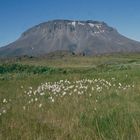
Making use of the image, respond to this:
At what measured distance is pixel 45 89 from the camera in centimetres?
1614

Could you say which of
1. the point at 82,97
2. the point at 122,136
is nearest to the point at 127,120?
the point at 122,136

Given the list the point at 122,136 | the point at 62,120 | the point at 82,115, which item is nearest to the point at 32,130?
the point at 62,120

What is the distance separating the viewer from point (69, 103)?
11523 millimetres

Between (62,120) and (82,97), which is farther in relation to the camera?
(82,97)

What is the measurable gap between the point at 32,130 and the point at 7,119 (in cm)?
177

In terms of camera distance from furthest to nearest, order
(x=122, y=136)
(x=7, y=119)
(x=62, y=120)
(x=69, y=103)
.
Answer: (x=69, y=103) < (x=7, y=119) < (x=62, y=120) < (x=122, y=136)

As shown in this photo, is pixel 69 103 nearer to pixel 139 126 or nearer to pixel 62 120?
pixel 62 120

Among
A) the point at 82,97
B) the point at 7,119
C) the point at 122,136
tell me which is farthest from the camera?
the point at 82,97

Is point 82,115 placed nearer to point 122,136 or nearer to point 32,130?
point 32,130

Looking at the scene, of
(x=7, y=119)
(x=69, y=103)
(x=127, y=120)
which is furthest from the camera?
(x=69, y=103)

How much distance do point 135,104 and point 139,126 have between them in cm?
330

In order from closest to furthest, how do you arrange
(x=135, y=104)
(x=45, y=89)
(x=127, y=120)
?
(x=127, y=120), (x=135, y=104), (x=45, y=89)

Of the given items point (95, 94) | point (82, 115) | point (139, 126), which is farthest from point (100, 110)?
point (95, 94)

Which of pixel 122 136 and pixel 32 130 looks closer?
pixel 122 136
